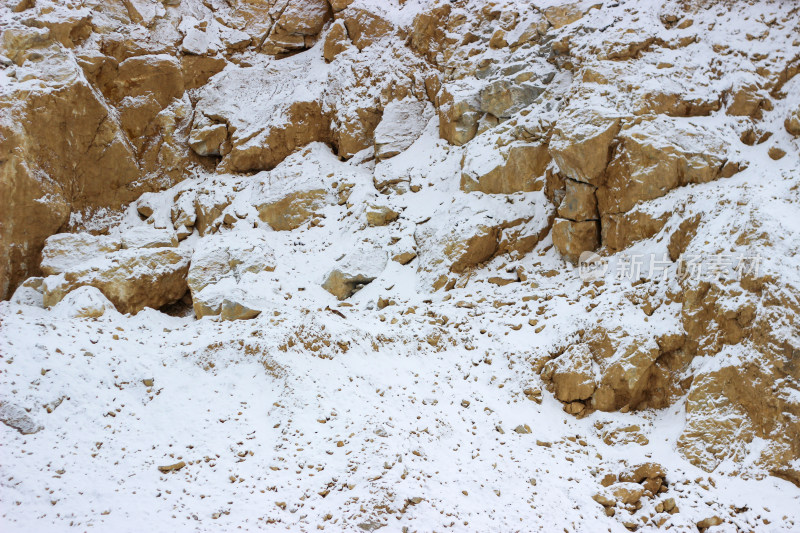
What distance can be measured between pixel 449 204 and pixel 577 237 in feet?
16.0

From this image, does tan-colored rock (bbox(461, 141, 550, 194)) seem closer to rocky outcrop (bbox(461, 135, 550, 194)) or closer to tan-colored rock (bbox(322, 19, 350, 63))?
rocky outcrop (bbox(461, 135, 550, 194))

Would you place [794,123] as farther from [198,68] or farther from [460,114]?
[198,68]

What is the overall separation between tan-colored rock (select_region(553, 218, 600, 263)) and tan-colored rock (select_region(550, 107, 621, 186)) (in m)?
1.29

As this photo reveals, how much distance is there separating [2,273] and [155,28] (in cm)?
1404

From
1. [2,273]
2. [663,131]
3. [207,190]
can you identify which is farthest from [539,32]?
[2,273]

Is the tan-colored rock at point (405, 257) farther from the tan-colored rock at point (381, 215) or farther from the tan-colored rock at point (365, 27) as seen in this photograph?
the tan-colored rock at point (365, 27)

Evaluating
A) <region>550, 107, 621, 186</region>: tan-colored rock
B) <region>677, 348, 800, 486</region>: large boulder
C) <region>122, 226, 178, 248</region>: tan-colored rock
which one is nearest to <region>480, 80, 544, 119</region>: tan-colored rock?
<region>550, 107, 621, 186</region>: tan-colored rock

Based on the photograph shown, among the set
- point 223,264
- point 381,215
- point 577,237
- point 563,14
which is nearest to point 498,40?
point 563,14

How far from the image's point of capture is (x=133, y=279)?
15094mm

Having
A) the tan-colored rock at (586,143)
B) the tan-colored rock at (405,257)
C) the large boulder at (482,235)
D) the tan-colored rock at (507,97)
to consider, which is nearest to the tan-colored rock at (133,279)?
the tan-colored rock at (405,257)

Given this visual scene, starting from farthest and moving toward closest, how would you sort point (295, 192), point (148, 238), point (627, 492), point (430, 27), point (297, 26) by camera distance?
1. point (297, 26)
2. point (430, 27)
3. point (295, 192)
4. point (148, 238)
5. point (627, 492)

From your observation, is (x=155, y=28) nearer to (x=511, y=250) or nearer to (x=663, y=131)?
(x=511, y=250)

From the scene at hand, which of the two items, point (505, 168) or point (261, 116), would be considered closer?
point (505, 168)

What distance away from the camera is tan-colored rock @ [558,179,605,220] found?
13.6 m
